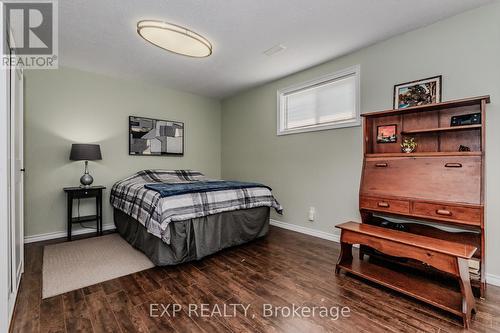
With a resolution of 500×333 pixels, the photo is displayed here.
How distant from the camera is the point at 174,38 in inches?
98.6

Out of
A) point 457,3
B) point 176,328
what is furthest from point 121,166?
point 457,3

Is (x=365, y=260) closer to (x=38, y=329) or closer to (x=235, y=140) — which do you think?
(x=38, y=329)

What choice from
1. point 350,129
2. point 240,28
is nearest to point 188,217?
point 240,28

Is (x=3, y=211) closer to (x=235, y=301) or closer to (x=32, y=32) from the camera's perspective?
(x=235, y=301)

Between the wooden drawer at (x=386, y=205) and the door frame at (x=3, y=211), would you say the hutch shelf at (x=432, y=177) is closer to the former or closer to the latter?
the wooden drawer at (x=386, y=205)

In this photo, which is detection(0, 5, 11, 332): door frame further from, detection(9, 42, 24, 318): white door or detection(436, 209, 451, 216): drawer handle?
detection(436, 209, 451, 216): drawer handle

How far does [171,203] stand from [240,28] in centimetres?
197

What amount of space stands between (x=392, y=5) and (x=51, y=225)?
4.86 m

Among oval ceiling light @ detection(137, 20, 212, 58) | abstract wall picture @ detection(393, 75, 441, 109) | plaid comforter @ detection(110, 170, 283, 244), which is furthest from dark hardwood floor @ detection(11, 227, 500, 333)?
oval ceiling light @ detection(137, 20, 212, 58)

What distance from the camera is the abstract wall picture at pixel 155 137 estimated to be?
13.5 ft

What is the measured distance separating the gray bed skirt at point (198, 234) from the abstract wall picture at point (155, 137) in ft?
4.12

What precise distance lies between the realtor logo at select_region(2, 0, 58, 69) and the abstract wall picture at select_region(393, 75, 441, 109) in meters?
3.49

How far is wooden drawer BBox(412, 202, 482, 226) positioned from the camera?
1895 mm

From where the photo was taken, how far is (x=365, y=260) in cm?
252
